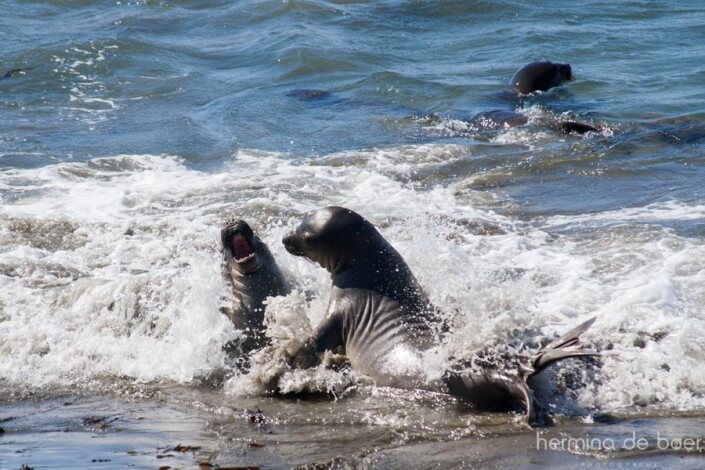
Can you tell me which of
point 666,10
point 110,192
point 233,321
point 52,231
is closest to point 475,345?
point 233,321

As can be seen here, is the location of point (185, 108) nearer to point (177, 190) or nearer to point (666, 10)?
point (177, 190)

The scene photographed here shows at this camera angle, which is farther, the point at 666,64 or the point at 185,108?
the point at 666,64

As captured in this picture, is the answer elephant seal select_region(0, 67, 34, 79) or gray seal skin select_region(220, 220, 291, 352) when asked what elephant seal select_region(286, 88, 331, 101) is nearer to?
elephant seal select_region(0, 67, 34, 79)

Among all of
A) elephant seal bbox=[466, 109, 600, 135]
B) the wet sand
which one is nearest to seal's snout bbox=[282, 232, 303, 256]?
the wet sand

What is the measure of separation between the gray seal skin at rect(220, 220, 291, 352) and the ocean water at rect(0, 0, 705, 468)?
0.14 meters

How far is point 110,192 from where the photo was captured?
1120 centimetres

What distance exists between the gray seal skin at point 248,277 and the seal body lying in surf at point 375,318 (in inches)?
11.6

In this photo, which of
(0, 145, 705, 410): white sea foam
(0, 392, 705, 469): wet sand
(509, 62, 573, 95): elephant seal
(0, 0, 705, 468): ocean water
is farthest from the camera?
(509, 62, 573, 95): elephant seal

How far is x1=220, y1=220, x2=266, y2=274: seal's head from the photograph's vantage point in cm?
723

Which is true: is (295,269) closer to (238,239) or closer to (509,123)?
(238,239)

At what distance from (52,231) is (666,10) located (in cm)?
1474

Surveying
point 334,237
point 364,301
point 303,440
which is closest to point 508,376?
point 303,440

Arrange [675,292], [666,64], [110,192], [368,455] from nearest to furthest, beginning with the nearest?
1. [368,455]
2. [675,292]
3. [110,192]
4. [666,64]

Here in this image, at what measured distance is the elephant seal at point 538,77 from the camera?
598 inches
